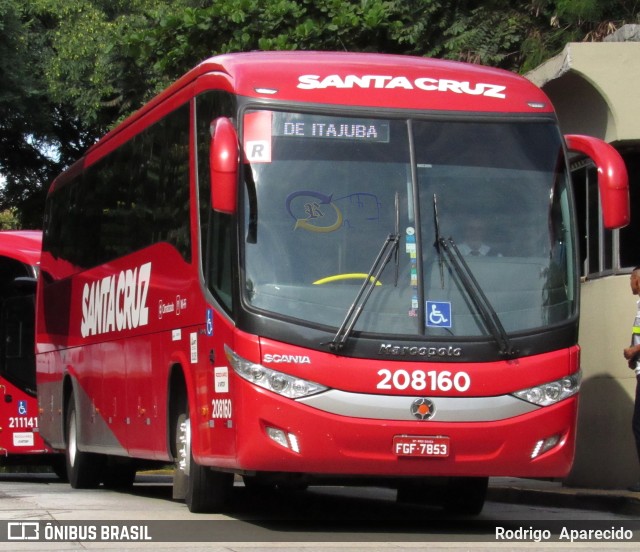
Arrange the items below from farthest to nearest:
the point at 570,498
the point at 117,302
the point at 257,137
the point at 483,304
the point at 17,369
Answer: the point at 17,369 → the point at 117,302 → the point at 570,498 → the point at 257,137 → the point at 483,304

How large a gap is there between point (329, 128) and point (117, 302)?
443 cm

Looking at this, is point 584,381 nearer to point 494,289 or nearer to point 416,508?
point 416,508

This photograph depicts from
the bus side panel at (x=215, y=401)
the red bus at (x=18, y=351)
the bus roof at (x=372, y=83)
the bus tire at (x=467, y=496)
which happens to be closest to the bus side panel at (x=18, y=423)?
the red bus at (x=18, y=351)

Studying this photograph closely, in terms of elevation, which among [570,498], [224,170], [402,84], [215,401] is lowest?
[570,498]

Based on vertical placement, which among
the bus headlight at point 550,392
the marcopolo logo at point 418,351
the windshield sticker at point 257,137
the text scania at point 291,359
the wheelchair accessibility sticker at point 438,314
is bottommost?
the bus headlight at point 550,392

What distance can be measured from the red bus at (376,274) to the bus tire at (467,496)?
0.32 m

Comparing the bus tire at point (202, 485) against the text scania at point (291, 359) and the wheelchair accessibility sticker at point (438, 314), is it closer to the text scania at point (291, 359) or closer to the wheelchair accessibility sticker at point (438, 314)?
the text scania at point (291, 359)

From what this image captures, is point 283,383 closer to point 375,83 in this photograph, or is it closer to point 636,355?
point 375,83

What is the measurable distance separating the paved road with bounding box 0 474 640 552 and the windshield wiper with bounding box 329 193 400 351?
1.36m

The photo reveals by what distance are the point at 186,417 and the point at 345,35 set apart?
10.8 m

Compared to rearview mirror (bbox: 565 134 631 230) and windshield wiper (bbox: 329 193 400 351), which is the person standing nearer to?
rearview mirror (bbox: 565 134 631 230)

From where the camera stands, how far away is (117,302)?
47.3 ft

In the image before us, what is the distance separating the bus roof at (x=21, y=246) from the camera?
20828 millimetres

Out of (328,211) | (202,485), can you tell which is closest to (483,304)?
(328,211)
